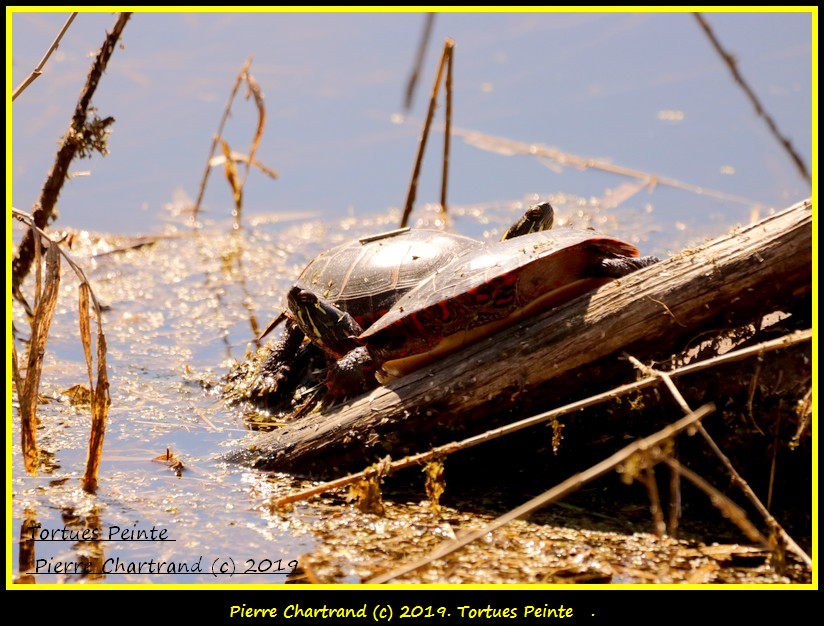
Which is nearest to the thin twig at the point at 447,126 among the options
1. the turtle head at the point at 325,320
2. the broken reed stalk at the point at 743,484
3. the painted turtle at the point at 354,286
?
the painted turtle at the point at 354,286

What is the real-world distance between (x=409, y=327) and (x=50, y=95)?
7.53 m

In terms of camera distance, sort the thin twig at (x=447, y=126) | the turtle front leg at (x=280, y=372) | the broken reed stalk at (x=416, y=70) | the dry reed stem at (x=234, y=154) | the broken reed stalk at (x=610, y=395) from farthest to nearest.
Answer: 1. the dry reed stem at (x=234, y=154)
2. the thin twig at (x=447, y=126)
3. the turtle front leg at (x=280, y=372)
4. the broken reed stalk at (x=610, y=395)
5. the broken reed stalk at (x=416, y=70)

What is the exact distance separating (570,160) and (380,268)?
516 centimetres

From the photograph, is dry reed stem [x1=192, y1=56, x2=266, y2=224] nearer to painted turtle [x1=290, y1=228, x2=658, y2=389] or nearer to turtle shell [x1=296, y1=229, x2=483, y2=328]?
turtle shell [x1=296, y1=229, x2=483, y2=328]

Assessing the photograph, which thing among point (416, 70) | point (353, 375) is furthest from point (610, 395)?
point (416, 70)

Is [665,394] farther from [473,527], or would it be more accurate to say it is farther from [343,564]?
[343,564]

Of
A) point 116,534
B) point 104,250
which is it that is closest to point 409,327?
point 116,534

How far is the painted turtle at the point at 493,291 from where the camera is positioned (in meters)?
3.38

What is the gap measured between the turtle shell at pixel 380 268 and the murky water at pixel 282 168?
0.83m

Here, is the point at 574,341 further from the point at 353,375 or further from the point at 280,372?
the point at 280,372

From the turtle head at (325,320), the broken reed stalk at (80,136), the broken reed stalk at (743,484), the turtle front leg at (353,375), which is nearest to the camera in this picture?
the broken reed stalk at (743,484)

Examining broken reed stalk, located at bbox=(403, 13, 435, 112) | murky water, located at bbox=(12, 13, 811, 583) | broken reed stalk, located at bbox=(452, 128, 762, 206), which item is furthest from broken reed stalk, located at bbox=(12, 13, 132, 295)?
broken reed stalk, located at bbox=(452, 128, 762, 206)

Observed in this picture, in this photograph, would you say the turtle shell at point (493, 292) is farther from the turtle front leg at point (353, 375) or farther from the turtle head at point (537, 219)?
the turtle head at point (537, 219)

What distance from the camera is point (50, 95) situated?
9461mm
